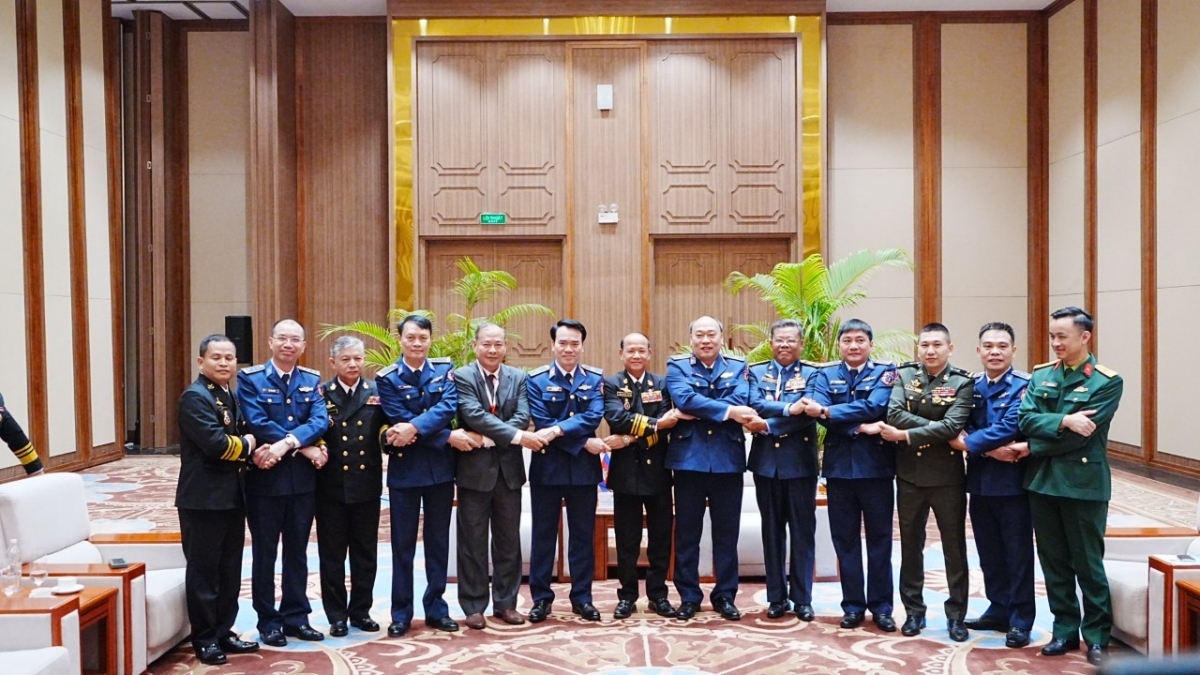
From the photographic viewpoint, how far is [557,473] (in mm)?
4539

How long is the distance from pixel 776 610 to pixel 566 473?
1.17 metres

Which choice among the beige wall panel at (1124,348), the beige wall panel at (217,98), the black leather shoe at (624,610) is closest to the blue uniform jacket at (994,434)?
the black leather shoe at (624,610)

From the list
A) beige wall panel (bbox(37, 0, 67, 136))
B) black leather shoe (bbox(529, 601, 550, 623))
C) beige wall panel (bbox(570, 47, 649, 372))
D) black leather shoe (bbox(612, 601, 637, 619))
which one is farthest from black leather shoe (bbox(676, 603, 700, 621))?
beige wall panel (bbox(37, 0, 67, 136))

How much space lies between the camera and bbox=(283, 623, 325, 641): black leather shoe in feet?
14.0

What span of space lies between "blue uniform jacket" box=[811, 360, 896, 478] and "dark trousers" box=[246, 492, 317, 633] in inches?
92.5

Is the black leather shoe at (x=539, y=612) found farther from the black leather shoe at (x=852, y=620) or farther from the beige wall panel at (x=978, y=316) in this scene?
the beige wall panel at (x=978, y=316)

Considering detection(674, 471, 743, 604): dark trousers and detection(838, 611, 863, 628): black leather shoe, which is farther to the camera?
detection(674, 471, 743, 604): dark trousers

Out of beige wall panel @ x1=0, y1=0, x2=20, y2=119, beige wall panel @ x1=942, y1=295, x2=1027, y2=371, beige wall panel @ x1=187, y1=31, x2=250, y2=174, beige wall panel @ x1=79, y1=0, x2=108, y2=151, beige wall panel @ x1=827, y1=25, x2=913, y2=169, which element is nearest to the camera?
beige wall panel @ x1=0, y1=0, x2=20, y2=119

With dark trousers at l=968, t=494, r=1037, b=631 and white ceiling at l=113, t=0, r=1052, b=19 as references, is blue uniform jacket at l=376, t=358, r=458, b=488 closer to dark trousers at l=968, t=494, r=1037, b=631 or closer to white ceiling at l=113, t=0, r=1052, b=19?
dark trousers at l=968, t=494, r=1037, b=631

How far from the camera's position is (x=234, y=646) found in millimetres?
4086

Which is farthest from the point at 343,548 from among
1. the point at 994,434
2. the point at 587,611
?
the point at 994,434

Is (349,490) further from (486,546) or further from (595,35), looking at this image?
(595,35)

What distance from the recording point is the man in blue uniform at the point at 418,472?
14.3ft

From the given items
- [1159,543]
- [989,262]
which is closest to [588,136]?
[989,262]
